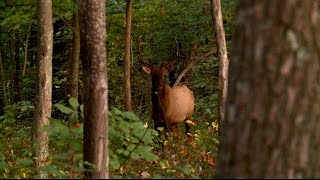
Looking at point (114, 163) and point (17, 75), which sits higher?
point (114, 163)

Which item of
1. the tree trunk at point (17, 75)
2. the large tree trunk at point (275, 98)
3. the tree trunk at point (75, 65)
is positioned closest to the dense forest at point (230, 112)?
the large tree trunk at point (275, 98)

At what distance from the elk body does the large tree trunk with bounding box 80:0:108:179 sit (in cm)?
722

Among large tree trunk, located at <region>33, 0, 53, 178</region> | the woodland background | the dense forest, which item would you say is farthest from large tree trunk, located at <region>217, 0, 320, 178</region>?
large tree trunk, located at <region>33, 0, 53, 178</region>

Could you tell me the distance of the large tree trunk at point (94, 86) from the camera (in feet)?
18.6

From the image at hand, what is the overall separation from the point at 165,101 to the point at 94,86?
8622 mm

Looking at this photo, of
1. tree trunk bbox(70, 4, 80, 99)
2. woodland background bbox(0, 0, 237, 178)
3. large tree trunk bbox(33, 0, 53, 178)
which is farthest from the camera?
tree trunk bbox(70, 4, 80, 99)

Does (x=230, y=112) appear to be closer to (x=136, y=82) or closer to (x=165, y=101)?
(x=165, y=101)

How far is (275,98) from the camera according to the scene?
3.21 meters

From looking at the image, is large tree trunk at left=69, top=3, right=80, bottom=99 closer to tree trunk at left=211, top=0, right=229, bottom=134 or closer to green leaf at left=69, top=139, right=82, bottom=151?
tree trunk at left=211, top=0, right=229, bottom=134

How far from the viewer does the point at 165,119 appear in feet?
45.2

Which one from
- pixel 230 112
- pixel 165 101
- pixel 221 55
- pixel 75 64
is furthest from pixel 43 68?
pixel 230 112

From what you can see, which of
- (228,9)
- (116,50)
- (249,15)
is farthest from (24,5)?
(249,15)

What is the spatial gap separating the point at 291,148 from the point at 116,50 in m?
20.2

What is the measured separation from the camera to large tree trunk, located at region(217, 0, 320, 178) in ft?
10.5
